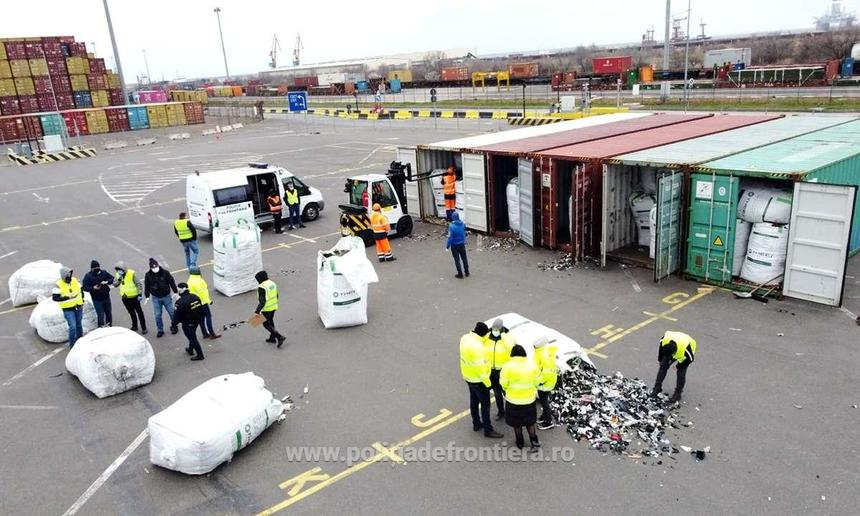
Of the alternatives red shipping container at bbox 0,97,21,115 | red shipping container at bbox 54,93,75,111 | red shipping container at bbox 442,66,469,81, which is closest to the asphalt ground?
red shipping container at bbox 0,97,21,115

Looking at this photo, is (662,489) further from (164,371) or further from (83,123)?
(83,123)

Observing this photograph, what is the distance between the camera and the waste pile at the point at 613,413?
24.1 ft

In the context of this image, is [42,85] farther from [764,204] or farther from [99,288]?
[764,204]

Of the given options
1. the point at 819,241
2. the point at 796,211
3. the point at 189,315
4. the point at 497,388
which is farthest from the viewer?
the point at 796,211

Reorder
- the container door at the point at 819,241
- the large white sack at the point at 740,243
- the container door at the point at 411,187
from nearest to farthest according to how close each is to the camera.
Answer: the container door at the point at 819,241
the large white sack at the point at 740,243
the container door at the point at 411,187

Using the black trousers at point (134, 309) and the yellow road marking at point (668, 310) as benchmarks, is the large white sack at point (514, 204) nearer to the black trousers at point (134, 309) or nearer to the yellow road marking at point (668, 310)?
the yellow road marking at point (668, 310)

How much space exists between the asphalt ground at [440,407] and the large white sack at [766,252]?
626 millimetres

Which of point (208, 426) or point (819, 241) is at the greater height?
point (819, 241)

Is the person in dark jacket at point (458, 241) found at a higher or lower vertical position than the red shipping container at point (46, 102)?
lower

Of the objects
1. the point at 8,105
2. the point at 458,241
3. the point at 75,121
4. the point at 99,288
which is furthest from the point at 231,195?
the point at 8,105

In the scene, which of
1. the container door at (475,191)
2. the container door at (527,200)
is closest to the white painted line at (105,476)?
the container door at (527,200)

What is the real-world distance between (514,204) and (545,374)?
9584mm

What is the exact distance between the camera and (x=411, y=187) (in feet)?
64.1

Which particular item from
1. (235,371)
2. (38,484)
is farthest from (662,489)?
(38,484)
